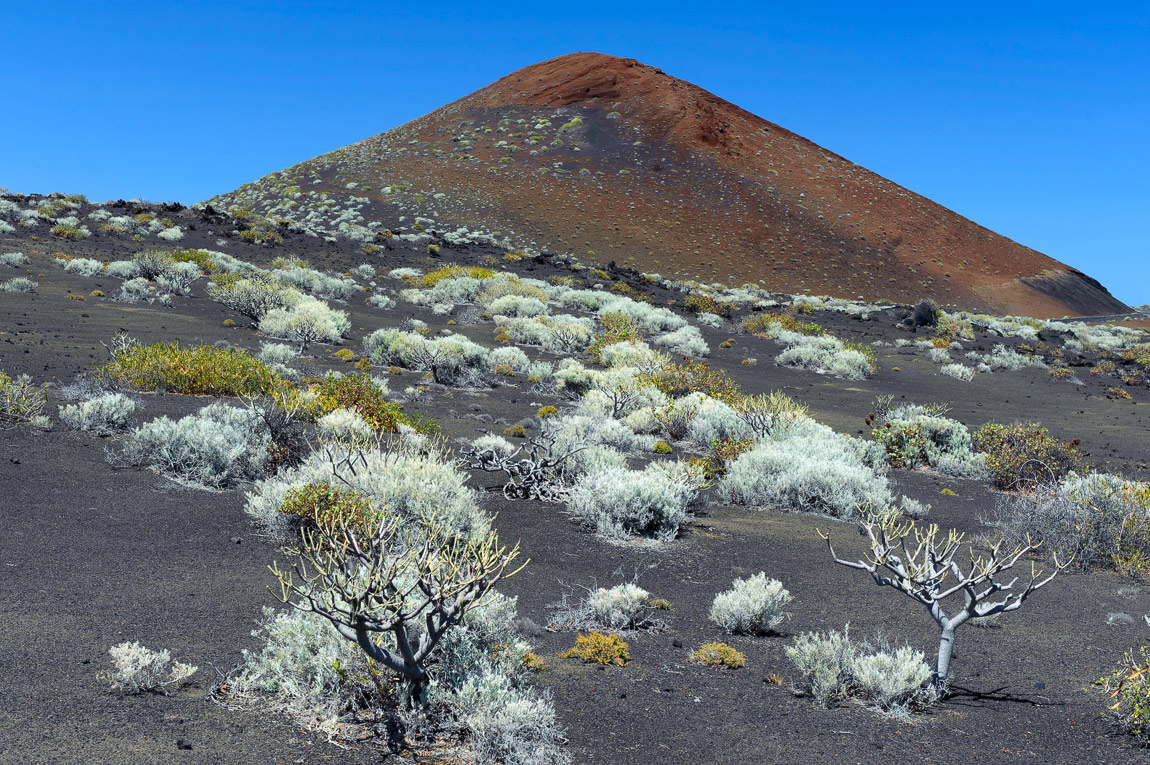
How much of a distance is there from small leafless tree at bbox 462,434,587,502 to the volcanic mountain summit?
38586 millimetres

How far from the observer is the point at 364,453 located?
677 centimetres

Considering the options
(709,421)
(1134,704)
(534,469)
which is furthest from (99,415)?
(1134,704)

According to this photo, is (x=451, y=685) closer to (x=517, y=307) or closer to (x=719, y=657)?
(x=719, y=657)

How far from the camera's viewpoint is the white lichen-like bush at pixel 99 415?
7980mm

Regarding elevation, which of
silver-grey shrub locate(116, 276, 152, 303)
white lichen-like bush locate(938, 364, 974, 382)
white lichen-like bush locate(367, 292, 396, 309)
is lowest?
silver-grey shrub locate(116, 276, 152, 303)

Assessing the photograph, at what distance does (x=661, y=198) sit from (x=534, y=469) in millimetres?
49947

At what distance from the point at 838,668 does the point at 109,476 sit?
650 cm

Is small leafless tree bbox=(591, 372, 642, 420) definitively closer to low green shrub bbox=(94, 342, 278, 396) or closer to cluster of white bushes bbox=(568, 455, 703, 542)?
cluster of white bushes bbox=(568, 455, 703, 542)

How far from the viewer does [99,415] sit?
812 cm

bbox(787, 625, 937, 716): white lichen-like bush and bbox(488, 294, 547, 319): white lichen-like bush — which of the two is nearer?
bbox(787, 625, 937, 716): white lichen-like bush

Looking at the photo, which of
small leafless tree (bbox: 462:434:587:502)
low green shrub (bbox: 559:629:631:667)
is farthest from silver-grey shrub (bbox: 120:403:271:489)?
low green shrub (bbox: 559:629:631:667)

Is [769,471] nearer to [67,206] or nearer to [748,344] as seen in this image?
[748,344]

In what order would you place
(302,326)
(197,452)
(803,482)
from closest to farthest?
(197,452) → (803,482) → (302,326)

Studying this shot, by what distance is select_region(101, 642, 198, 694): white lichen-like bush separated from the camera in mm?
3625
